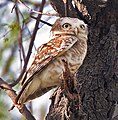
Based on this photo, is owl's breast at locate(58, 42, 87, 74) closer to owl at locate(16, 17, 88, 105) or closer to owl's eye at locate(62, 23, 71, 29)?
owl at locate(16, 17, 88, 105)

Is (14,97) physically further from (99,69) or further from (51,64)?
(99,69)

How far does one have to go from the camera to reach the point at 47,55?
296cm

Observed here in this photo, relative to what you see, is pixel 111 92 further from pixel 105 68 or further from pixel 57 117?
pixel 57 117

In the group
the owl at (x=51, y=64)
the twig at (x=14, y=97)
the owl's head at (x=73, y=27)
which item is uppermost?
the owl's head at (x=73, y=27)

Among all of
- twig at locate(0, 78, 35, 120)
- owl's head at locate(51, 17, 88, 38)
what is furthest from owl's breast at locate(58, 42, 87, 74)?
twig at locate(0, 78, 35, 120)

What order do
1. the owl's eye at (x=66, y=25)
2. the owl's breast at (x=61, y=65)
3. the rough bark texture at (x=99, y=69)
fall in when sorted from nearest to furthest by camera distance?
the owl's breast at (x=61, y=65), the rough bark texture at (x=99, y=69), the owl's eye at (x=66, y=25)

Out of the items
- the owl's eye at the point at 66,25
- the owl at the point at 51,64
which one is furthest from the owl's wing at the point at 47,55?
the owl's eye at the point at 66,25

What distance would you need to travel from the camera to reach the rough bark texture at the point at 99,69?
3.06 metres

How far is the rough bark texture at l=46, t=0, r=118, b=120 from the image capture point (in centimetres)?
306

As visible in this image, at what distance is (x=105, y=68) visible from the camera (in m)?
3.19

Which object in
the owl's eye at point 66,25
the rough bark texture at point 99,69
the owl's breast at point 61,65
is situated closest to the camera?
the owl's breast at point 61,65

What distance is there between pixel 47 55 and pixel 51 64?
2.6 inches

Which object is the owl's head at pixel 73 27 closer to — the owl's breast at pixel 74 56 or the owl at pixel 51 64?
the owl at pixel 51 64

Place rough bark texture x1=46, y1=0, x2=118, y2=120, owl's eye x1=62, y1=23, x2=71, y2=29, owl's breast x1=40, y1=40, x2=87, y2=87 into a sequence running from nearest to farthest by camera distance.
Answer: owl's breast x1=40, y1=40, x2=87, y2=87 → rough bark texture x1=46, y1=0, x2=118, y2=120 → owl's eye x1=62, y1=23, x2=71, y2=29
